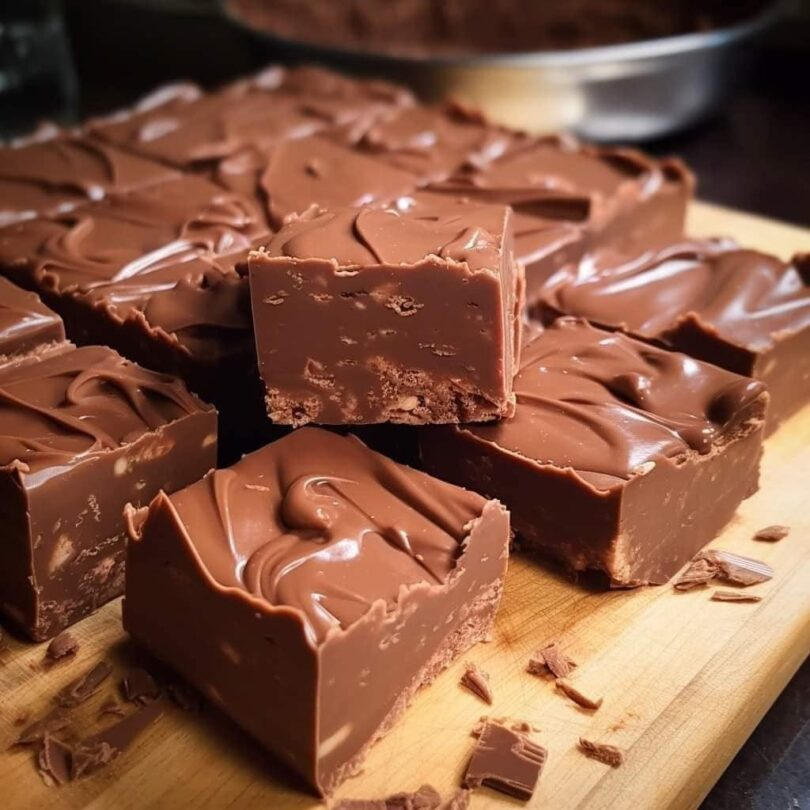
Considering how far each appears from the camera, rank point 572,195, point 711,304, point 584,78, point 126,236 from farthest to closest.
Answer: point 584,78, point 572,195, point 126,236, point 711,304

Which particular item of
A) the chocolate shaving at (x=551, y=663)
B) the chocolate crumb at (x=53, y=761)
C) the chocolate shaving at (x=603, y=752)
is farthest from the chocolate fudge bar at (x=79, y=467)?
the chocolate shaving at (x=603, y=752)

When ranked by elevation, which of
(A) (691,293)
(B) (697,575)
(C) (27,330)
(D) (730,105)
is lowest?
(D) (730,105)

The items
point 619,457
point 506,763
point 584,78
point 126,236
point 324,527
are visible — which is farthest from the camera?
point 584,78

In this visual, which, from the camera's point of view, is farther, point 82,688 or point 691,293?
point 691,293

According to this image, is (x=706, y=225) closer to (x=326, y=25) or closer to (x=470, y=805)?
(x=326, y=25)

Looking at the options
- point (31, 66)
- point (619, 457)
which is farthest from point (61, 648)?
point (31, 66)

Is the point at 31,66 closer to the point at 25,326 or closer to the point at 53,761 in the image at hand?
the point at 25,326
